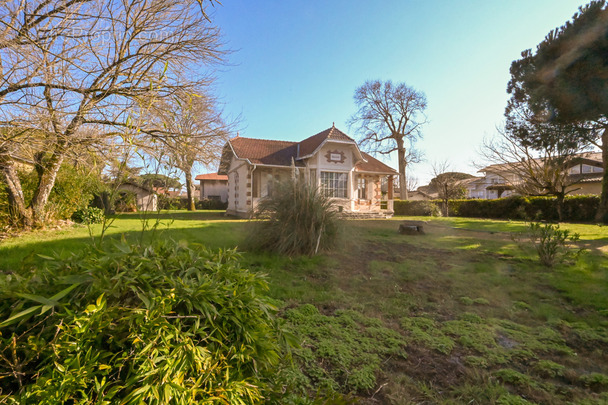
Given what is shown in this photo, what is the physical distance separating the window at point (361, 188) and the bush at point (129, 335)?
17.6 meters

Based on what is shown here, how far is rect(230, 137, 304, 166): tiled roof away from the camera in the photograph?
53.2 ft

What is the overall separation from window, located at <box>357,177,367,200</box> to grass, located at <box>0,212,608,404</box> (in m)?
12.6

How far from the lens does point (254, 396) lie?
3.56 ft

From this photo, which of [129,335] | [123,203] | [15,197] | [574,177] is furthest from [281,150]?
[574,177]

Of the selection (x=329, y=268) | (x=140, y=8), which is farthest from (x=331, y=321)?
(x=140, y=8)

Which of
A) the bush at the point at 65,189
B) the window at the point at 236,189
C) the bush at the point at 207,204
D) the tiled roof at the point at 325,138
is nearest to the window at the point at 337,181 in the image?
the tiled roof at the point at 325,138

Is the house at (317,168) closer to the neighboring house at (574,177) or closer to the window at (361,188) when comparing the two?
the window at (361,188)

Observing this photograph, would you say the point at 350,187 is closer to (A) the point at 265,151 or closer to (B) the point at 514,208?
(A) the point at 265,151

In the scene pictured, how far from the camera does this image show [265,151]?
17266mm

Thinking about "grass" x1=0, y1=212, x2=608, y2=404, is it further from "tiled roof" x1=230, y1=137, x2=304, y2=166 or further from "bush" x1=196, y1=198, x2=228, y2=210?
"bush" x1=196, y1=198, x2=228, y2=210

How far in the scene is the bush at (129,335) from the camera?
2.94 ft

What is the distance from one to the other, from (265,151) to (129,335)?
16688mm

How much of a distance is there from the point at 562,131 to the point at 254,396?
12.6 metres

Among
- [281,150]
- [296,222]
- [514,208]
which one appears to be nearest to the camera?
[296,222]
